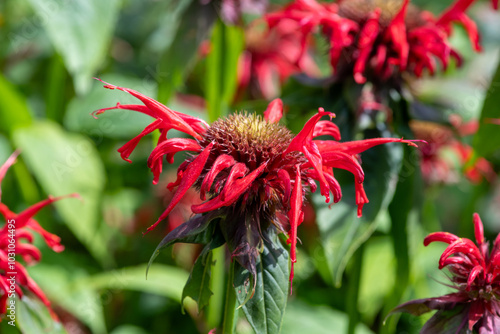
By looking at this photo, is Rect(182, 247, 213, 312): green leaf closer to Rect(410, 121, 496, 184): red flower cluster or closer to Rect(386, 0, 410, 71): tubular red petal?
Rect(386, 0, 410, 71): tubular red petal

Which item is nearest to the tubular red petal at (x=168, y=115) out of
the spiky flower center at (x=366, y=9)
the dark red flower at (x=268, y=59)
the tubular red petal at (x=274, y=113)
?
the tubular red petal at (x=274, y=113)

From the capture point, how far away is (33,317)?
0.73 m

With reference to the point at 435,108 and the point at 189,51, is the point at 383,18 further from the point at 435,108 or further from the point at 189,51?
the point at 189,51

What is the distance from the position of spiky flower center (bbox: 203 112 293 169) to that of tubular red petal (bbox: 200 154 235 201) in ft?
0.06

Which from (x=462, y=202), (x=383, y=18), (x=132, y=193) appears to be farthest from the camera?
(x=462, y=202)

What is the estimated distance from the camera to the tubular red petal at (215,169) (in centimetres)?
58

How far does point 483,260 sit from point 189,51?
0.68 meters

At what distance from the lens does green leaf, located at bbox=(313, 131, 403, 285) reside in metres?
0.84

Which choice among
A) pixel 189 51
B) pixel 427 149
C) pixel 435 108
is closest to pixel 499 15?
pixel 427 149

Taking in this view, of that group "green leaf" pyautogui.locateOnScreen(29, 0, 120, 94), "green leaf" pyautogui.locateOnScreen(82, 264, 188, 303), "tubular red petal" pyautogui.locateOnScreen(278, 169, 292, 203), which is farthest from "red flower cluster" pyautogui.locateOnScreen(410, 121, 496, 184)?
"tubular red petal" pyautogui.locateOnScreen(278, 169, 292, 203)

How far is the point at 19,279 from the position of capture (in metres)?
0.71

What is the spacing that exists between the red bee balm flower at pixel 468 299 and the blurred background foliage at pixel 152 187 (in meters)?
0.18

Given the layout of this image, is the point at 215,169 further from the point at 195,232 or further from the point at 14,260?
the point at 14,260

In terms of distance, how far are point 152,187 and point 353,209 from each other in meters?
0.74
